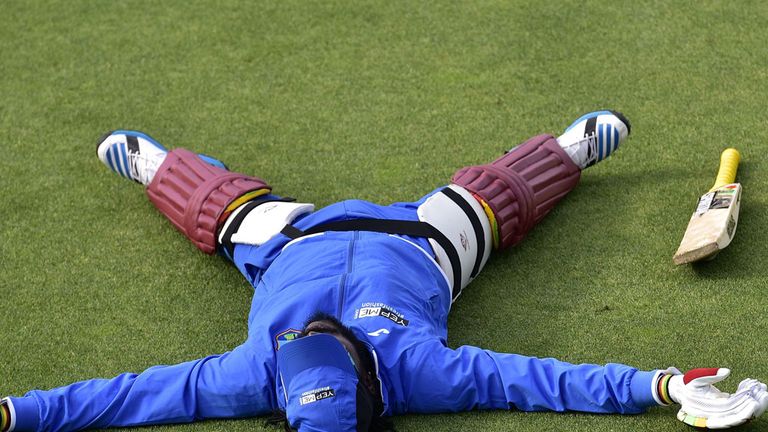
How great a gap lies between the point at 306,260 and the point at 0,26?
10.2ft

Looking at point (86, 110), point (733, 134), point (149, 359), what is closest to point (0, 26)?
point (86, 110)

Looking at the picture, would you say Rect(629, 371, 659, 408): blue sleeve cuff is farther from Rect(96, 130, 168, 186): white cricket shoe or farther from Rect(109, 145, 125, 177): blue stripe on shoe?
Rect(109, 145, 125, 177): blue stripe on shoe

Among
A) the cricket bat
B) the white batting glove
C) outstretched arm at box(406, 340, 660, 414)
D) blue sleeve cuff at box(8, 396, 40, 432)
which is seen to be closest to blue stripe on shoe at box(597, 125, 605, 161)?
the cricket bat

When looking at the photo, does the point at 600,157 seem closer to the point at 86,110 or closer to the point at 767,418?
the point at 767,418

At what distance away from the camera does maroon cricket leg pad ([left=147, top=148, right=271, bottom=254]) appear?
14.8ft

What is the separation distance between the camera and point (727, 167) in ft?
15.5

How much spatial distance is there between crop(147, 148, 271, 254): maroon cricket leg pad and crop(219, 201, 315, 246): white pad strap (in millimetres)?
85

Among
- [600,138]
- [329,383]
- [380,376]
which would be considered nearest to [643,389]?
[380,376]

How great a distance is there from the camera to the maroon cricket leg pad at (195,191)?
4.50m

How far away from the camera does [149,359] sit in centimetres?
405

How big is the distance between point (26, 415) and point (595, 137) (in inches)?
98.8

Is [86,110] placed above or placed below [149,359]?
above

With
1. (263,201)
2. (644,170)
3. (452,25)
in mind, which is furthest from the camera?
(452,25)

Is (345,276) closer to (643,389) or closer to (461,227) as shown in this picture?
(461,227)
